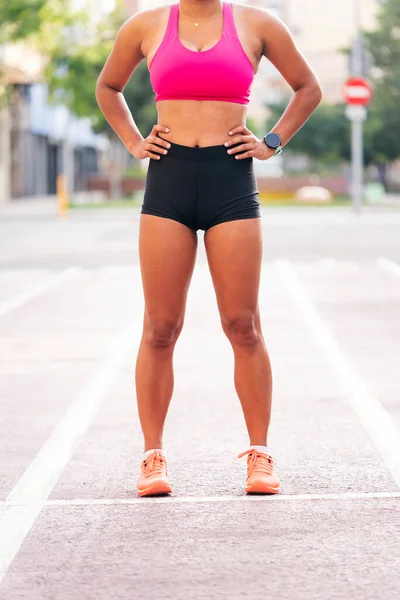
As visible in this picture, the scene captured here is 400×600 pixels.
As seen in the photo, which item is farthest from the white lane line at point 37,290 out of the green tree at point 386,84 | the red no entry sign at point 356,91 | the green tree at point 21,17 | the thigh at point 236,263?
the green tree at point 386,84

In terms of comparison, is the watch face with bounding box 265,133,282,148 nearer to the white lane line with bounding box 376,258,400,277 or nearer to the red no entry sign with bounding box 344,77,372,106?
the white lane line with bounding box 376,258,400,277

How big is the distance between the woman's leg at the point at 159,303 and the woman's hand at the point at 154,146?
8.7 inches

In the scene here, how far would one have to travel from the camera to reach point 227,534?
4770mm

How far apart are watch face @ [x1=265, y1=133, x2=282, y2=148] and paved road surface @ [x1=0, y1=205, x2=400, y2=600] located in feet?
4.16

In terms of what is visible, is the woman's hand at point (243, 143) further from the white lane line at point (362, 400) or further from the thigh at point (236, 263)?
the white lane line at point (362, 400)

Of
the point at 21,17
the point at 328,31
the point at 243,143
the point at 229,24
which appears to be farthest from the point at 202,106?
the point at 328,31

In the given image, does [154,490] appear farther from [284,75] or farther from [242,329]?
[284,75]

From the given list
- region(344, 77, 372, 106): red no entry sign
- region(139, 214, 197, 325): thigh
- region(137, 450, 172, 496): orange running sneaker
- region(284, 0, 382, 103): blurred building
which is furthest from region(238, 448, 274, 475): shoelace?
region(284, 0, 382, 103): blurred building

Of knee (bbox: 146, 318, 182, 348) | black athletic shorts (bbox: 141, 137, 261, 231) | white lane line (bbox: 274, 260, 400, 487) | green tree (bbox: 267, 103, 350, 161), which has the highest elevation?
black athletic shorts (bbox: 141, 137, 261, 231)

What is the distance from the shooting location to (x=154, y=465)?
5512 mm

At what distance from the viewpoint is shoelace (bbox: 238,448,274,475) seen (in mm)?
5496

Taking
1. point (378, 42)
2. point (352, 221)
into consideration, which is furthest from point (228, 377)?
point (378, 42)

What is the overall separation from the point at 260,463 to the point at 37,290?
10.1 m

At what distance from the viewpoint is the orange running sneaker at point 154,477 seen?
17.7 feet
